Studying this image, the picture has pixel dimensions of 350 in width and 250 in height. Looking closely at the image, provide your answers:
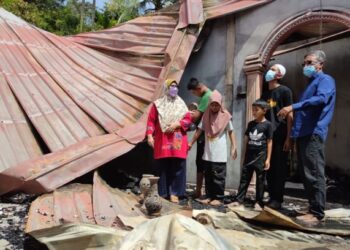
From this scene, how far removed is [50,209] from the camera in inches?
162

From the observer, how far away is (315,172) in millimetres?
4363

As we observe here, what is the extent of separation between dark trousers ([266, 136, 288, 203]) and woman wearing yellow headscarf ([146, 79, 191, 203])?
1009 mm

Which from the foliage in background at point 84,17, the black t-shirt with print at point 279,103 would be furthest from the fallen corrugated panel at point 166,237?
the foliage in background at point 84,17

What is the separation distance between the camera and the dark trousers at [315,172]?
14.3 feet

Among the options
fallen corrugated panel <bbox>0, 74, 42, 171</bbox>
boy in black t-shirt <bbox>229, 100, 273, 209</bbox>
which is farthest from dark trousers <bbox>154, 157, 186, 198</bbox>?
fallen corrugated panel <bbox>0, 74, 42, 171</bbox>

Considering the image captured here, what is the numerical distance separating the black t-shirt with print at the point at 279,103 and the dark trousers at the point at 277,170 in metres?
0.10

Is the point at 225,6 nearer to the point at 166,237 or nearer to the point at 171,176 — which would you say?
the point at 171,176

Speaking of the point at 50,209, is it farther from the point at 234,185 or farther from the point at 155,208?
the point at 234,185

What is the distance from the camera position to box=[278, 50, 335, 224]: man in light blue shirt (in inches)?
171

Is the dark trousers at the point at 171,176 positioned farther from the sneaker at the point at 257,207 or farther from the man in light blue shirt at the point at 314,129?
the man in light blue shirt at the point at 314,129

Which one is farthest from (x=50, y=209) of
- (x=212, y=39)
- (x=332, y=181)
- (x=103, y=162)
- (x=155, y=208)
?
(x=332, y=181)

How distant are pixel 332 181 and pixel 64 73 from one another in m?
5.21

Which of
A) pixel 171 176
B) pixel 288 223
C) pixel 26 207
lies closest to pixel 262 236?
pixel 288 223

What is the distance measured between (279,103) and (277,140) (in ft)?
1.37
